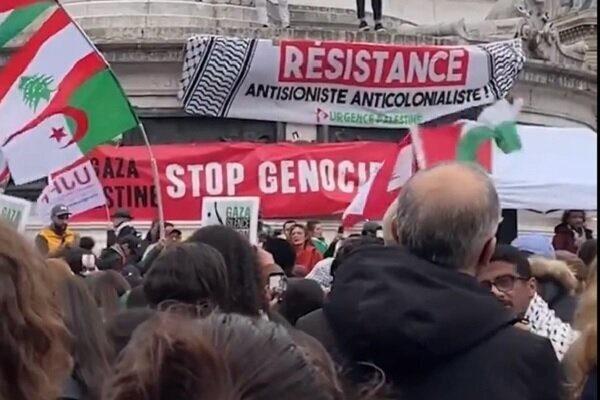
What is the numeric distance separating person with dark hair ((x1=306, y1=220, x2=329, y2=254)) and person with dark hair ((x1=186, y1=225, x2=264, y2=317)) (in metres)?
7.76

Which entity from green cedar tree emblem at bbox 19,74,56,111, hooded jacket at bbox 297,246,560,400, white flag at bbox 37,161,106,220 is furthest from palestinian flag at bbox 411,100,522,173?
hooded jacket at bbox 297,246,560,400

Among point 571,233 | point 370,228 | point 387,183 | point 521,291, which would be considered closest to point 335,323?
point 521,291

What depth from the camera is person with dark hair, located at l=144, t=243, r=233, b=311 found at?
481 cm

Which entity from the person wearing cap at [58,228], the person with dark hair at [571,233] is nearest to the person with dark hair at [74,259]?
the person wearing cap at [58,228]

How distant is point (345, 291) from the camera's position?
13.0ft

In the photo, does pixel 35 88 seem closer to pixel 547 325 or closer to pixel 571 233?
pixel 571 233

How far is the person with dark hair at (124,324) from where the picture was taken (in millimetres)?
4582

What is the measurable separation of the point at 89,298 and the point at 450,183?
972 mm

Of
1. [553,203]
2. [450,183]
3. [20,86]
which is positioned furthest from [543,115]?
[450,183]

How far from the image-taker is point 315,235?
13.9 metres

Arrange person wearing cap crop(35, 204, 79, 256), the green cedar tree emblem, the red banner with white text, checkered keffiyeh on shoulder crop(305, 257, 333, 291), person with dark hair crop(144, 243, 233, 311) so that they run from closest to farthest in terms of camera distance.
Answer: person with dark hair crop(144, 243, 233, 311)
checkered keffiyeh on shoulder crop(305, 257, 333, 291)
person wearing cap crop(35, 204, 79, 256)
the green cedar tree emblem
the red banner with white text

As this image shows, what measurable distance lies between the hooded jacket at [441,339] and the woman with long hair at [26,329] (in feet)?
3.12

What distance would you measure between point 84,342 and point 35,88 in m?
7.75

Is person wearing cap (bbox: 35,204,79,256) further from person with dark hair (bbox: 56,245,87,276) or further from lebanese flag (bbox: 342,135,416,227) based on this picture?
person with dark hair (bbox: 56,245,87,276)
